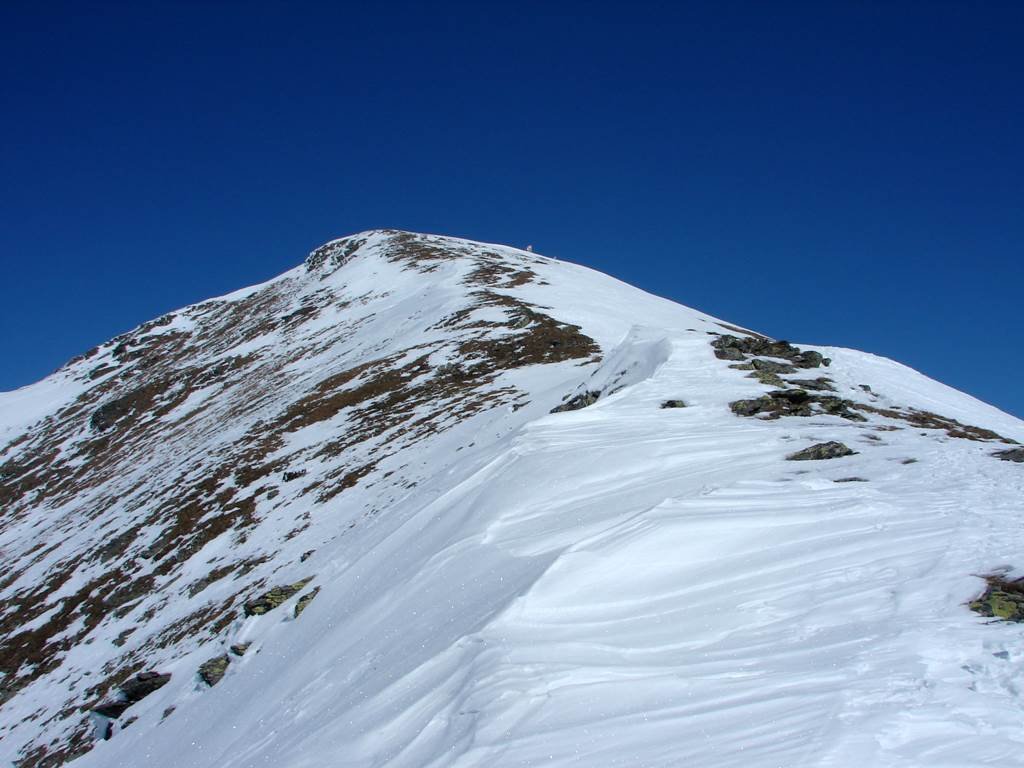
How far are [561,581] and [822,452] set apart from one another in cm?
590

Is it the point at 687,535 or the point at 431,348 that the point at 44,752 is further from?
the point at 431,348

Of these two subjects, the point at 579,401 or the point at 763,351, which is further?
the point at 763,351

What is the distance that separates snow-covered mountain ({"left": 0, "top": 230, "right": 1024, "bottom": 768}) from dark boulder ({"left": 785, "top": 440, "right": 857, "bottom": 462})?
63mm

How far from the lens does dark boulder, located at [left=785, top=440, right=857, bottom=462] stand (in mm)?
11055

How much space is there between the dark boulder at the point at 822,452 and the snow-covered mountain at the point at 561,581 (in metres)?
0.06

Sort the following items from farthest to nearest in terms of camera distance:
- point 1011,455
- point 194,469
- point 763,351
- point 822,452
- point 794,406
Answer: point 194,469 → point 763,351 → point 794,406 → point 822,452 → point 1011,455

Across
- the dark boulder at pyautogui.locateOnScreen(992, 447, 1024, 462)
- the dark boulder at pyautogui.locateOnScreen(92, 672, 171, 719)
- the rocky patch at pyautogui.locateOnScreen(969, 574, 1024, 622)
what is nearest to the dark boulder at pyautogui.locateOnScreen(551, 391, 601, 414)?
the dark boulder at pyautogui.locateOnScreen(992, 447, 1024, 462)

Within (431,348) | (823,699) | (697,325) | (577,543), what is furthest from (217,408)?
(823,699)

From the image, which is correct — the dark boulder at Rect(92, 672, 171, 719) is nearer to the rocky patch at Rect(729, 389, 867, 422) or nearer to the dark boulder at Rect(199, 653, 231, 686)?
the dark boulder at Rect(199, 653, 231, 686)

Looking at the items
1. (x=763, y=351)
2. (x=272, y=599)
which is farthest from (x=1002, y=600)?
(x=763, y=351)

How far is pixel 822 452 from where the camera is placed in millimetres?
11172

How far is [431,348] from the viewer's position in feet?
116

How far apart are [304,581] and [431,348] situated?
21.1 metres

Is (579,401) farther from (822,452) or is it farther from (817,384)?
(822,452)
